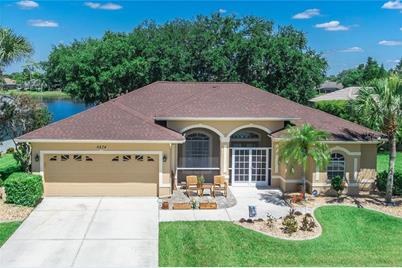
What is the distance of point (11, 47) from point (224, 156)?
37.1 feet

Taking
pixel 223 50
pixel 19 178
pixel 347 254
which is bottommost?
pixel 347 254

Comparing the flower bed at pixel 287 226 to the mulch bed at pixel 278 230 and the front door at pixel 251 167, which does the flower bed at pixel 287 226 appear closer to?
the mulch bed at pixel 278 230

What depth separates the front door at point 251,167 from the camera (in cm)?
2295

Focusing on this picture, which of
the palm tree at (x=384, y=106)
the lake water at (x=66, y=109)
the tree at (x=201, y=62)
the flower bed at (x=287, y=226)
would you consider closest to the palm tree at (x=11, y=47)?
the flower bed at (x=287, y=226)

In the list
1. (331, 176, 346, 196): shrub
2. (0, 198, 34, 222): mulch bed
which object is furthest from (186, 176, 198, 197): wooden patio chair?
(0, 198, 34, 222): mulch bed

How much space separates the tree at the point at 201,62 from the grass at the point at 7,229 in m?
24.1

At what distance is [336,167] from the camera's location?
21328 millimetres

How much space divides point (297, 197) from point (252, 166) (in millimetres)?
3706

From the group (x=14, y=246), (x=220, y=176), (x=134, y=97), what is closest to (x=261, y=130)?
(x=220, y=176)

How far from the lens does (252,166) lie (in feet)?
75.7

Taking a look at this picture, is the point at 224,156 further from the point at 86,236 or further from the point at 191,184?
the point at 86,236

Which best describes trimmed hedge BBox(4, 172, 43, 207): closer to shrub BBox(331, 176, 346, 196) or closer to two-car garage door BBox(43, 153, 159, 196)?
two-car garage door BBox(43, 153, 159, 196)

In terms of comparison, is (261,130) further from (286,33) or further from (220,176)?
(286,33)

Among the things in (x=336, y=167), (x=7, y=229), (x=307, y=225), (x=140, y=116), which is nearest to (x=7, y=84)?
(x=140, y=116)
